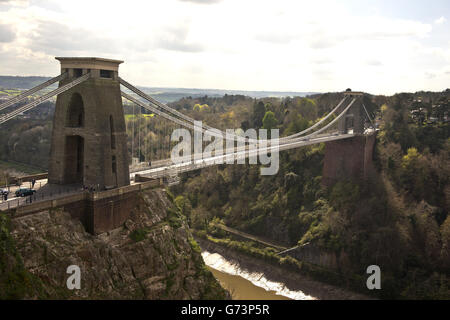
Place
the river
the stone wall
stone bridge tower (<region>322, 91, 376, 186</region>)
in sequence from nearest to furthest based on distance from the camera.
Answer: the stone wall
the river
stone bridge tower (<region>322, 91, 376, 186</region>)

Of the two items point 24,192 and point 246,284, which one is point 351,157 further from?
point 24,192

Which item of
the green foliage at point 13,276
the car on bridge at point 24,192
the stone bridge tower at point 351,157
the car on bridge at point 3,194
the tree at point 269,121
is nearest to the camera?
the green foliage at point 13,276

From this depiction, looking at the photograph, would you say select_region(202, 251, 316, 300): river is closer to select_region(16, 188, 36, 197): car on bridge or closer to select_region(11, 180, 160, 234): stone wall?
select_region(11, 180, 160, 234): stone wall

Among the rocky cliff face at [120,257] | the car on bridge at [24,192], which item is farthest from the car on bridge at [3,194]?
the rocky cliff face at [120,257]

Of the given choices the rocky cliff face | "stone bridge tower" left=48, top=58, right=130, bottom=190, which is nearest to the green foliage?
the rocky cliff face

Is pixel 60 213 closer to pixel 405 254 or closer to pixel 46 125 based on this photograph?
pixel 405 254

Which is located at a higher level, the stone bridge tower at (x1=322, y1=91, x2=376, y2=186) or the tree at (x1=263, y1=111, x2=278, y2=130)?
the tree at (x1=263, y1=111, x2=278, y2=130)

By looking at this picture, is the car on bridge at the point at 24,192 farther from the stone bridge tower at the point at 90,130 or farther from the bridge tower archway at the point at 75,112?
the bridge tower archway at the point at 75,112
